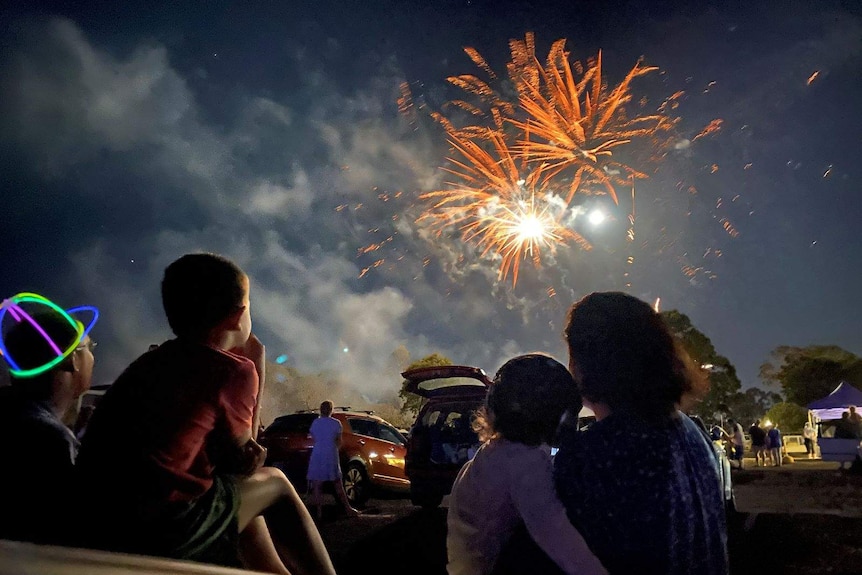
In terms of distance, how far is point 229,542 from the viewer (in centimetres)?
215

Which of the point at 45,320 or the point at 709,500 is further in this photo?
the point at 45,320

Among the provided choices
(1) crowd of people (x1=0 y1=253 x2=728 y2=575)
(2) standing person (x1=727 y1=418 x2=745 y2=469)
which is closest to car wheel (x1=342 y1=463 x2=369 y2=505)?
(1) crowd of people (x1=0 y1=253 x2=728 y2=575)

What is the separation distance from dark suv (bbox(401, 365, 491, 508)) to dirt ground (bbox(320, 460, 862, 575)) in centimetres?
52

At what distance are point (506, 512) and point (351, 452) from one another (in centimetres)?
1056

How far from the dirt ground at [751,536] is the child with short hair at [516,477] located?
4.31 metres

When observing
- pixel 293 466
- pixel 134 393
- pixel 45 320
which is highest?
pixel 45 320

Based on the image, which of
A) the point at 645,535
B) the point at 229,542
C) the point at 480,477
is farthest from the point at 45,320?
the point at 645,535

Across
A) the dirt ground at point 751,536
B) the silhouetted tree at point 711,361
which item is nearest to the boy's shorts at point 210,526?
the dirt ground at point 751,536

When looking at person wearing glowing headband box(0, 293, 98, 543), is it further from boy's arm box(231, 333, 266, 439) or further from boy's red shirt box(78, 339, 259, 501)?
boy's arm box(231, 333, 266, 439)

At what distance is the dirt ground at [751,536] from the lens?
6.24 m

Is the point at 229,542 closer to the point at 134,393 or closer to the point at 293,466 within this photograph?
the point at 134,393

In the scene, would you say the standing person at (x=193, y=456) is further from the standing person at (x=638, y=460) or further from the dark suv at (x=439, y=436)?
the dark suv at (x=439, y=436)

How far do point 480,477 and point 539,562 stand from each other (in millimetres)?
322

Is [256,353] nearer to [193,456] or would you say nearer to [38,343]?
[38,343]
